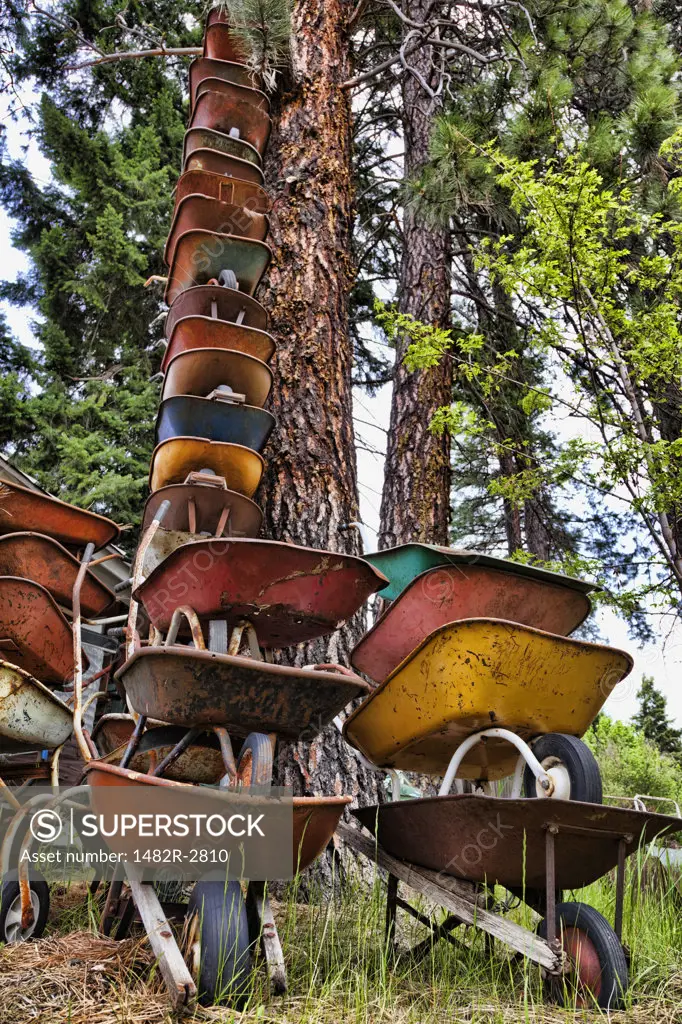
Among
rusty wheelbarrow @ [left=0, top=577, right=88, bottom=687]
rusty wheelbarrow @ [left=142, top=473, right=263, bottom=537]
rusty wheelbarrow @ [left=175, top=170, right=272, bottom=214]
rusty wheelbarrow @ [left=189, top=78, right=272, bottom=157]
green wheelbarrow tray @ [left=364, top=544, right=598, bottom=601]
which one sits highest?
rusty wheelbarrow @ [left=189, top=78, right=272, bottom=157]

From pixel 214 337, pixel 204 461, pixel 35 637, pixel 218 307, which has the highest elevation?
pixel 218 307

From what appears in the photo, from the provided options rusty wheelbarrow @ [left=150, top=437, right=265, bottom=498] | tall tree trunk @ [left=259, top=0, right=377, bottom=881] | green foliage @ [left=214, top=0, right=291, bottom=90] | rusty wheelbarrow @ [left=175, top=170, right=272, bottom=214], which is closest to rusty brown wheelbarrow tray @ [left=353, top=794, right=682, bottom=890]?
tall tree trunk @ [left=259, top=0, right=377, bottom=881]

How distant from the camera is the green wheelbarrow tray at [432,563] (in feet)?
6.44

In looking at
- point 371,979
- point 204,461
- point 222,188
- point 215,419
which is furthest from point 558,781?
point 222,188

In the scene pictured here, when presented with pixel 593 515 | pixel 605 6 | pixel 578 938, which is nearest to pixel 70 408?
pixel 605 6

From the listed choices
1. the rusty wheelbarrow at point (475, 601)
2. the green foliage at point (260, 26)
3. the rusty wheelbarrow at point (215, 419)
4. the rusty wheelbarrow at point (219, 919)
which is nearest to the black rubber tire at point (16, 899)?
the rusty wheelbarrow at point (219, 919)

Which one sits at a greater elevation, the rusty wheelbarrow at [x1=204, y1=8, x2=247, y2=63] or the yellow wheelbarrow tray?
the rusty wheelbarrow at [x1=204, y1=8, x2=247, y2=63]

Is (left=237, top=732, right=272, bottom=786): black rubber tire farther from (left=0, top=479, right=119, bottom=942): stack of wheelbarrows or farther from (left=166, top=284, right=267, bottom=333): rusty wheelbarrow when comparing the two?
(left=166, top=284, right=267, bottom=333): rusty wheelbarrow

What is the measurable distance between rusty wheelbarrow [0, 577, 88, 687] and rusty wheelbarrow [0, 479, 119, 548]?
0.37 meters

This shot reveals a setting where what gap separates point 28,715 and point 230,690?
844mm

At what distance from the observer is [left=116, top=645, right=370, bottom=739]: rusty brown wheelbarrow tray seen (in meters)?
1.69

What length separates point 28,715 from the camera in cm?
221

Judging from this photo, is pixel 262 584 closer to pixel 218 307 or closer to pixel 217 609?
pixel 217 609

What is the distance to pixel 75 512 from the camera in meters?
2.87
